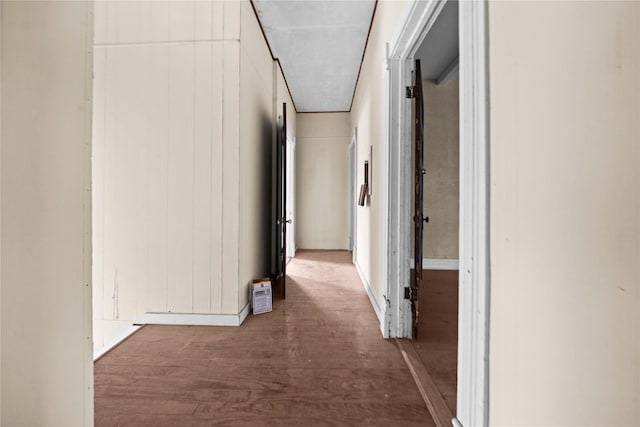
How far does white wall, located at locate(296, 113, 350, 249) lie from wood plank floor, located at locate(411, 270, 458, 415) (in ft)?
9.08

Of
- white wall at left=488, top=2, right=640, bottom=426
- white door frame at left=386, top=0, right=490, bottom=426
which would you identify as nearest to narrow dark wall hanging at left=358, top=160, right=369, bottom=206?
white door frame at left=386, top=0, right=490, bottom=426

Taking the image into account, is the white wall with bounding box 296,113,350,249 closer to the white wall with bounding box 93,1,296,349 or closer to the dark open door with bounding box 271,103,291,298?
the dark open door with bounding box 271,103,291,298

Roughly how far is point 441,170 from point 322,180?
2457 mm

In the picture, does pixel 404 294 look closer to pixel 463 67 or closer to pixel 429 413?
pixel 429 413

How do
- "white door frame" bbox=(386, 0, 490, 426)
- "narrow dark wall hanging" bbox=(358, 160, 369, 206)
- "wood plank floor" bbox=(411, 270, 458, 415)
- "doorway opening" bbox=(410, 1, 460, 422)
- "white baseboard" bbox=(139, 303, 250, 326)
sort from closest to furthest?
"white door frame" bbox=(386, 0, 490, 426), "wood plank floor" bbox=(411, 270, 458, 415), "doorway opening" bbox=(410, 1, 460, 422), "white baseboard" bbox=(139, 303, 250, 326), "narrow dark wall hanging" bbox=(358, 160, 369, 206)

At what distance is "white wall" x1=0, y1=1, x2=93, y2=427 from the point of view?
2.43 ft

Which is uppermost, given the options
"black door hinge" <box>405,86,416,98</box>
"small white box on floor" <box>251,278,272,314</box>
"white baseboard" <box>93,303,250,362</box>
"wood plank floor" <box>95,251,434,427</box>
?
"black door hinge" <box>405,86,416,98</box>

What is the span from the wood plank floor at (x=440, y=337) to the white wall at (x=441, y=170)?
3.58ft

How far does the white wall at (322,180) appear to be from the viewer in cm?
613

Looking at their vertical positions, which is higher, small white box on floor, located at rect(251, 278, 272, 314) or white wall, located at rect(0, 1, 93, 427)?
white wall, located at rect(0, 1, 93, 427)

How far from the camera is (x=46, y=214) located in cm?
81

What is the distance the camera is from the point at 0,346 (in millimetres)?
710

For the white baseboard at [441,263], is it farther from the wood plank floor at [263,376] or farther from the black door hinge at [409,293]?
the black door hinge at [409,293]

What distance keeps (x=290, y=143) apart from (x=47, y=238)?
15.5ft
